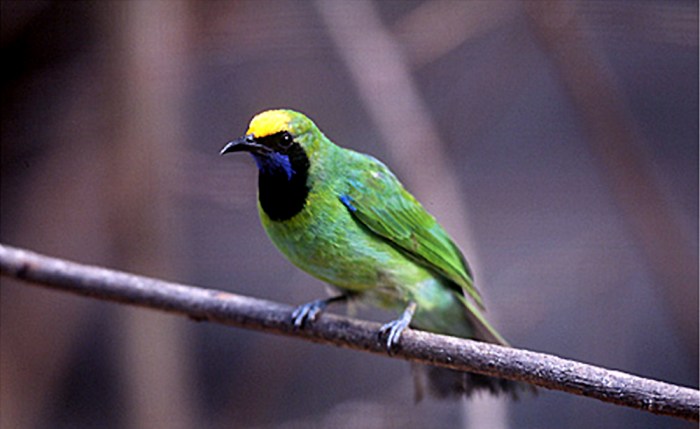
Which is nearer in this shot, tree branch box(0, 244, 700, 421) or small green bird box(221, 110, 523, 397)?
tree branch box(0, 244, 700, 421)

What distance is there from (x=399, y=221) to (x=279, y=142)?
1.28ft

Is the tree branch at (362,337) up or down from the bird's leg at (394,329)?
down

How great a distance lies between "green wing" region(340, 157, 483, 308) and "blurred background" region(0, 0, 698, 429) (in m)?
0.44

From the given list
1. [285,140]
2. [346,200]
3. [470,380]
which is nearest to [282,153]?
[285,140]

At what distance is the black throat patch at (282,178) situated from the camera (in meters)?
1.37

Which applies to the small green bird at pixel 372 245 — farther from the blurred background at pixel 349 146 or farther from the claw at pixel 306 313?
the blurred background at pixel 349 146

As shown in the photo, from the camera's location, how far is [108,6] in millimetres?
2346

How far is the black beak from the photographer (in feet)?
4.10

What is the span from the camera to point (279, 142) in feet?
4.44

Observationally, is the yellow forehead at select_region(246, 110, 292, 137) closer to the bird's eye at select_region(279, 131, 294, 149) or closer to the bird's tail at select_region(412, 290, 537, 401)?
the bird's eye at select_region(279, 131, 294, 149)

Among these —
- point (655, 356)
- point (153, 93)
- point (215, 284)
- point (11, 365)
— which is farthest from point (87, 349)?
point (655, 356)

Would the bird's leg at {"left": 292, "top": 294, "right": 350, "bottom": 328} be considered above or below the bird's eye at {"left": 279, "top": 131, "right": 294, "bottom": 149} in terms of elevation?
below

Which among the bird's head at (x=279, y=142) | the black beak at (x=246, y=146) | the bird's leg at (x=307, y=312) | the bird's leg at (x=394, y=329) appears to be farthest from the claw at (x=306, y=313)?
the black beak at (x=246, y=146)

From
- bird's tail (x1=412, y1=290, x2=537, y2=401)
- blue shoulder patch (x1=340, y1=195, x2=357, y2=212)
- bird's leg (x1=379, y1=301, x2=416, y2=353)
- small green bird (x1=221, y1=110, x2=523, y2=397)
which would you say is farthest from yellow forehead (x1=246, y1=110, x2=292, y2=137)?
bird's tail (x1=412, y1=290, x2=537, y2=401)
